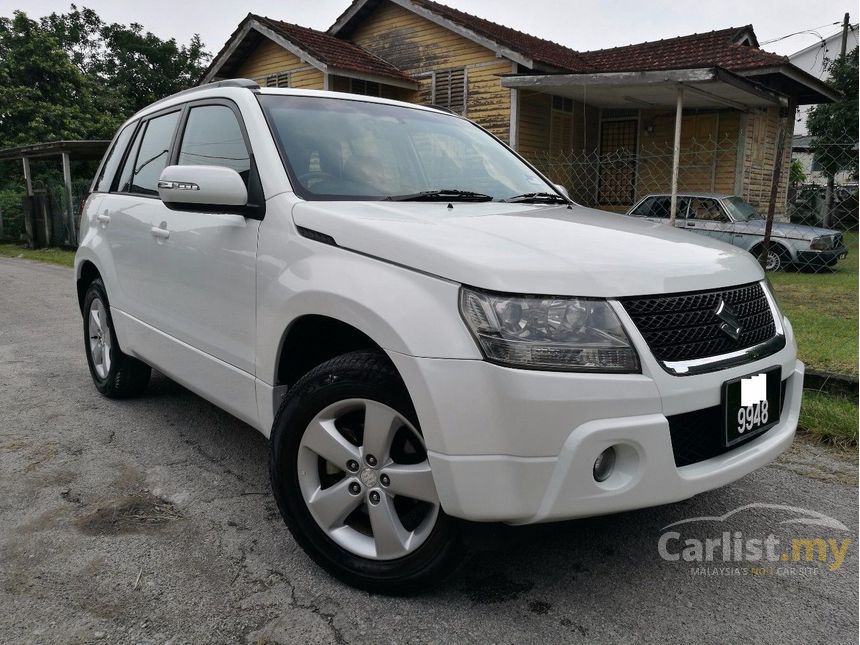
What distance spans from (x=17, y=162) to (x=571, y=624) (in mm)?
30815

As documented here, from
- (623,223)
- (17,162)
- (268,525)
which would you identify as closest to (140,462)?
(268,525)

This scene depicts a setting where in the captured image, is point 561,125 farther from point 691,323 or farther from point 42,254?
point 691,323

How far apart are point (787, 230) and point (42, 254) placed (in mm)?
15931

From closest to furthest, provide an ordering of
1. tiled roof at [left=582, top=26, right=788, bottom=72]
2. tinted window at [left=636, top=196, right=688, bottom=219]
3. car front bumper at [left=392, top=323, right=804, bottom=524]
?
1. car front bumper at [left=392, top=323, right=804, bottom=524]
2. tinted window at [left=636, top=196, right=688, bottom=219]
3. tiled roof at [left=582, top=26, right=788, bottom=72]

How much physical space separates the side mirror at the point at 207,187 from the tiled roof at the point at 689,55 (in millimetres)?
13940

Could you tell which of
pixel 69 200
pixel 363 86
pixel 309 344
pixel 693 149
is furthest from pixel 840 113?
pixel 309 344

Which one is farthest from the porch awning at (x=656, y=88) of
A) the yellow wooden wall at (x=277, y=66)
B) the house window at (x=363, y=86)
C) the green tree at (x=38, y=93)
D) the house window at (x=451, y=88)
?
the green tree at (x=38, y=93)

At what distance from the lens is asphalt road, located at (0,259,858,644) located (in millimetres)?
2230

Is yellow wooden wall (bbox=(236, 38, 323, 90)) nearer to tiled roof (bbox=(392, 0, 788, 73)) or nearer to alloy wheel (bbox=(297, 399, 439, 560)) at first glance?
tiled roof (bbox=(392, 0, 788, 73))

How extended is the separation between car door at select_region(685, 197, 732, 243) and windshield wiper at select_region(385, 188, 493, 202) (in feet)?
32.9

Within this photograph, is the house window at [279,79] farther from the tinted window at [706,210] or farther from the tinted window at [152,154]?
the tinted window at [152,154]

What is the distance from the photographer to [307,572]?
8.40ft

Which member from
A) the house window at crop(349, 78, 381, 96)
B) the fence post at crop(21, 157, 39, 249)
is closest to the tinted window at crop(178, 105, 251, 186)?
the house window at crop(349, 78, 381, 96)

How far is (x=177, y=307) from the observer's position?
3.38 m
